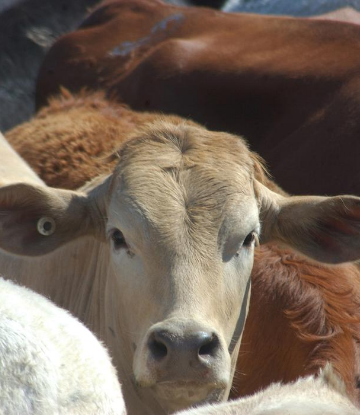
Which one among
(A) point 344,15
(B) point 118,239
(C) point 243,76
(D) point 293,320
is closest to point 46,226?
(B) point 118,239

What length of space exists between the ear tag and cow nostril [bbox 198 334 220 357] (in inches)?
35.7

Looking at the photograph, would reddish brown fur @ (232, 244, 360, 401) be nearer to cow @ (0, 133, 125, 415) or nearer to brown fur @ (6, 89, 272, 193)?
brown fur @ (6, 89, 272, 193)

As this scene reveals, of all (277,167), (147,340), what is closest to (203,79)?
(277,167)

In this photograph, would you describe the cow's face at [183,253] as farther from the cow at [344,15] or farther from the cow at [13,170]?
the cow at [344,15]

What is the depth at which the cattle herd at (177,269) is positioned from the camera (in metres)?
2.28

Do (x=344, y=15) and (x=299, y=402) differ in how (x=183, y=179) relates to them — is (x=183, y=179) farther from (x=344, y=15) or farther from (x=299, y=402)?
(x=344, y=15)

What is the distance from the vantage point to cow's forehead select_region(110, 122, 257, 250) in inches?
132

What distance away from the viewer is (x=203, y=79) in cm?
652

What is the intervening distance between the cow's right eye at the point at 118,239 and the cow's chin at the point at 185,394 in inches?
22.0

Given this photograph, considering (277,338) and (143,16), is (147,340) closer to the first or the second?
(277,338)

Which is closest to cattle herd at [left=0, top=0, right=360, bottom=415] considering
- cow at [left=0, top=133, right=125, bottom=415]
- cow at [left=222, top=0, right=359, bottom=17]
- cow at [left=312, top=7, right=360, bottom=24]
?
cow at [left=0, top=133, right=125, bottom=415]

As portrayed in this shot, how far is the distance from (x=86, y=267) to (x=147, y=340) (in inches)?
40.3

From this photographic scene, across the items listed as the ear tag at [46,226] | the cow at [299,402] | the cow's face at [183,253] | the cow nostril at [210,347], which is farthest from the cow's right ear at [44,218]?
the cow at [299,402]

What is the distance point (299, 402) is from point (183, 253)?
3.64ft
